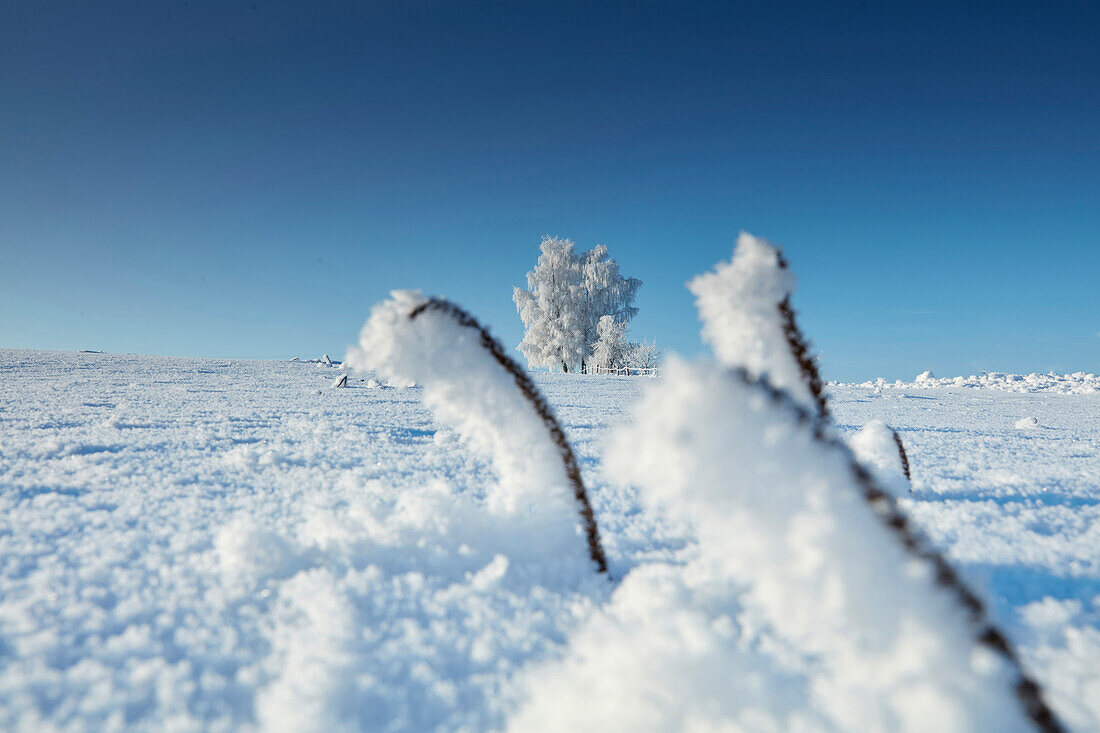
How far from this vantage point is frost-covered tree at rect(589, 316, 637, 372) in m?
27.4

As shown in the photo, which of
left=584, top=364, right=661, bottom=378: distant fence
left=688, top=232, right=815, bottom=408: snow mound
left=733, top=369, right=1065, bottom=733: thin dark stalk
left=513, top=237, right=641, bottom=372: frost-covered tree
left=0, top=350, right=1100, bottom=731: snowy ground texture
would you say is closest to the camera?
left=733, top=369, right=1065, bottom=733: thin dark stalk

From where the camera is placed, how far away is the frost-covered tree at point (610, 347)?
89.9ft

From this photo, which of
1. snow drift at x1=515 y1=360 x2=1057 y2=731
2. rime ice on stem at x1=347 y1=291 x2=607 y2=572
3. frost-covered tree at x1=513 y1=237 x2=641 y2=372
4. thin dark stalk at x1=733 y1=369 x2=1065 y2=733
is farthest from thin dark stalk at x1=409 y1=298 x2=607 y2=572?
frost-covered tree at x1=513 y1=237 x2=641 y2=372

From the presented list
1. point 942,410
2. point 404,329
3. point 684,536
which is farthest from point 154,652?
point 942,410

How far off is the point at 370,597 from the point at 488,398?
489 mm

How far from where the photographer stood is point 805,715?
2.21 ft

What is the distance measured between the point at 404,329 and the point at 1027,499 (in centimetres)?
248

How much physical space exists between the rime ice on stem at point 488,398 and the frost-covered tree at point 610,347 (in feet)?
85.1

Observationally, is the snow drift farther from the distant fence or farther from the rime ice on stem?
the distant fence

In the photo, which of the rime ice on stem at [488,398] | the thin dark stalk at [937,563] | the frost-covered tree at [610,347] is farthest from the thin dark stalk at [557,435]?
the frost-covered tree at [610,347]

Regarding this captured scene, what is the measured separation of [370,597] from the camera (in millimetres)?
1057

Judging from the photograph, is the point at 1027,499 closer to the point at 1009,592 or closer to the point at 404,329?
the point at 1009,592

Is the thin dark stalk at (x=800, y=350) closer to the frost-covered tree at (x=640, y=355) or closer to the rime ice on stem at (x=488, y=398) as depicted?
the rime ice on stem at (x=488, y=398)

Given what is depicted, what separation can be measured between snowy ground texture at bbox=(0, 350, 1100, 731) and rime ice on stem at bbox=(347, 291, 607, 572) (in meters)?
0.09
